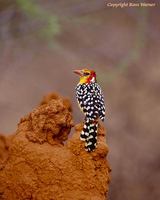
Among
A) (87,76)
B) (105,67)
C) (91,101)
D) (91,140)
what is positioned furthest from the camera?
(105,67)

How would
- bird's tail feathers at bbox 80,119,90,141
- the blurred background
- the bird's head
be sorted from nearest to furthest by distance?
bird's tail feathers at bbox 80,119,90,141 < the bird's head < the blurred background

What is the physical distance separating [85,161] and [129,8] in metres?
4.47

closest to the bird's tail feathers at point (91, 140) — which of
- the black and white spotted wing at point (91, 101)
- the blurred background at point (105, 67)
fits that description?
the black and white spotted wing at point (91, 101)

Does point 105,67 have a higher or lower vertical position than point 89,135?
higher

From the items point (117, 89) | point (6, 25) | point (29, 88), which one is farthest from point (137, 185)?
point (6, 25)

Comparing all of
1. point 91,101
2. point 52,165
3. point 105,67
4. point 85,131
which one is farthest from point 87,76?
point 105,67

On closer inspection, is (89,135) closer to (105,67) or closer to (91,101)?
(91,101)

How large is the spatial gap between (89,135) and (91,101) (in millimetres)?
340

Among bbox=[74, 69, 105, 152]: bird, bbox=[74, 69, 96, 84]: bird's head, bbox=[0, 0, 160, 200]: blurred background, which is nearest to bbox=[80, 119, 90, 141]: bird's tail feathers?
bbox=[74, 69, 105, 152]: bird

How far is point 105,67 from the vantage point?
10.2 m

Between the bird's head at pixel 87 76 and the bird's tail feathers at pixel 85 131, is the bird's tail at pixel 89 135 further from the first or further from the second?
the bird's head at pixel 87 76

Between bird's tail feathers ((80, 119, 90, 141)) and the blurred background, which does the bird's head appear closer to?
bird's tail feathers ((80, 119, 90, 141))

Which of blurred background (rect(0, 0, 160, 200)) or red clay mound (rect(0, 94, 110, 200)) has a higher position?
blurred background (rect(0, 0, 160, 200))

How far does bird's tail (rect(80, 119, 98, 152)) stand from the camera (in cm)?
631
